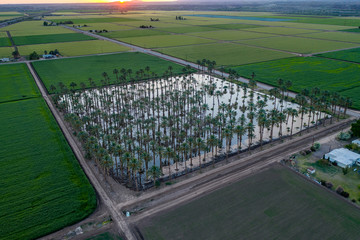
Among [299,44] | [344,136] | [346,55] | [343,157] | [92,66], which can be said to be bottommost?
[343,157]

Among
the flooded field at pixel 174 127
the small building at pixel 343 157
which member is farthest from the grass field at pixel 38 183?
the small building at pixel 343 157

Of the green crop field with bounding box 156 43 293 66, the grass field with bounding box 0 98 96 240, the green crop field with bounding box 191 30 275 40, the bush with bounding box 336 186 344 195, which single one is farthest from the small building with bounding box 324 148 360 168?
the green crop field with bounding box 191 30 275 40

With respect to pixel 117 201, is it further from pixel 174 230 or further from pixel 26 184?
pixel 26 184

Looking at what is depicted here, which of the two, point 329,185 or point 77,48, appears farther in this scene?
point 77,48

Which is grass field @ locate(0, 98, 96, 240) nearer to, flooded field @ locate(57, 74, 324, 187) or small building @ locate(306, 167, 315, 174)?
flooded field @ locate(57, 74, 324, 187)

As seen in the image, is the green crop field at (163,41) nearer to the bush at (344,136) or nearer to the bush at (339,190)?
the bush at (344,136)

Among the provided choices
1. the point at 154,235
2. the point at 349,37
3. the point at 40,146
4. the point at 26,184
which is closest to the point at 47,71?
the point at 40,146

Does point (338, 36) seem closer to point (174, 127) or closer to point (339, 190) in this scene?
point (174, 127)

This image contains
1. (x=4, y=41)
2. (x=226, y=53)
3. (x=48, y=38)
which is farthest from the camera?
(x=48, y=38)

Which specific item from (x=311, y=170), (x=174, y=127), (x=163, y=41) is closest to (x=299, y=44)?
(x=163, y=41)
